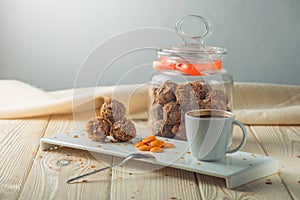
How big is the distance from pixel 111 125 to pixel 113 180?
0.23 meters

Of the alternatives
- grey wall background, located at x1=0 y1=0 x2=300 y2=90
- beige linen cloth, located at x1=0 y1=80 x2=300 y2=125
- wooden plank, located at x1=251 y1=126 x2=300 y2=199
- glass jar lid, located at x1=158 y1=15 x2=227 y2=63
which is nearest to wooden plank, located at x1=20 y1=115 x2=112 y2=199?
beige linen cloth, located at x1=0 y1=80 x2=300 y2=125

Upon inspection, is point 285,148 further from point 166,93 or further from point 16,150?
point 16,150

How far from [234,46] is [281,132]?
39.8 inches

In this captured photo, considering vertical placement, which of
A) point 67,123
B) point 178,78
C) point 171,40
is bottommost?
point 67,123

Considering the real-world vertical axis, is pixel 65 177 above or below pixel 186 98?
below

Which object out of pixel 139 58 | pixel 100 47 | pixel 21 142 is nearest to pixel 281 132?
pixel 139 58

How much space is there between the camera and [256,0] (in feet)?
8.47

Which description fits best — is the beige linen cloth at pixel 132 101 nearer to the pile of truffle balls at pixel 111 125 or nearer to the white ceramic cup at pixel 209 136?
the pile of truffle balls at pixel 111 125

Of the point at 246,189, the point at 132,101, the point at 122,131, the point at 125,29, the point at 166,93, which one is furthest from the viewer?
the point at 125,29

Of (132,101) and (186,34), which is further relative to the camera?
(132,101)

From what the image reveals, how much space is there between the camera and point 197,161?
48.2 inches

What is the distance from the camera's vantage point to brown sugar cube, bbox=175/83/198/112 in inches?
56.7

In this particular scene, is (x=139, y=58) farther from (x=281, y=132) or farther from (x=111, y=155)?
(x=281, y=132)

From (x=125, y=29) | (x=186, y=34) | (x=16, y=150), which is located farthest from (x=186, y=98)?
(x=125, y=29)
